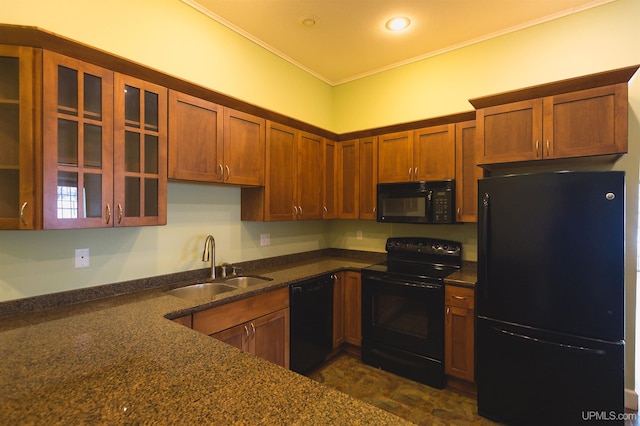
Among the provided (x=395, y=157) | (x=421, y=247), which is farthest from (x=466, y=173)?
(x=421, y=247)

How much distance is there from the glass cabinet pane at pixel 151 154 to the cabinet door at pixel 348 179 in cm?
199

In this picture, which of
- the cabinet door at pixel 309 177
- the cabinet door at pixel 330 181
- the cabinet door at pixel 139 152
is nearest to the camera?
the cabinet door at pixel 139 152

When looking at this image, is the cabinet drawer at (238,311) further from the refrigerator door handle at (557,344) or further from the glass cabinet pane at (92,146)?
the refrigerator door handle at (557,344)

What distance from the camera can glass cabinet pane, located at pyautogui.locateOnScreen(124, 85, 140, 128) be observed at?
1.84 metres

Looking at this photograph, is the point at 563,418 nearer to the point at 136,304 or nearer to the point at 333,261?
the point at 333,261

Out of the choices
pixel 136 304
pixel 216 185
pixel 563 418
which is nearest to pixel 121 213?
pixel 136 304

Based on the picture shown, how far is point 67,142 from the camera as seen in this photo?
1.61 metres

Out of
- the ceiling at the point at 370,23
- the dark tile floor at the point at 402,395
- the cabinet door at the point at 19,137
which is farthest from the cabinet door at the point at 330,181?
the cabinet door at the point at 19,137

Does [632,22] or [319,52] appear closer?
[632,22]

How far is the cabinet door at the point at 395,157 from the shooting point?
3.02 m

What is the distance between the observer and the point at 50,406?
34.0 inches

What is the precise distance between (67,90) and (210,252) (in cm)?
144

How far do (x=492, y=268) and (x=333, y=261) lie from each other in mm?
1634

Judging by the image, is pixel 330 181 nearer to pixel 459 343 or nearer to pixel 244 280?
pixel 244 280
